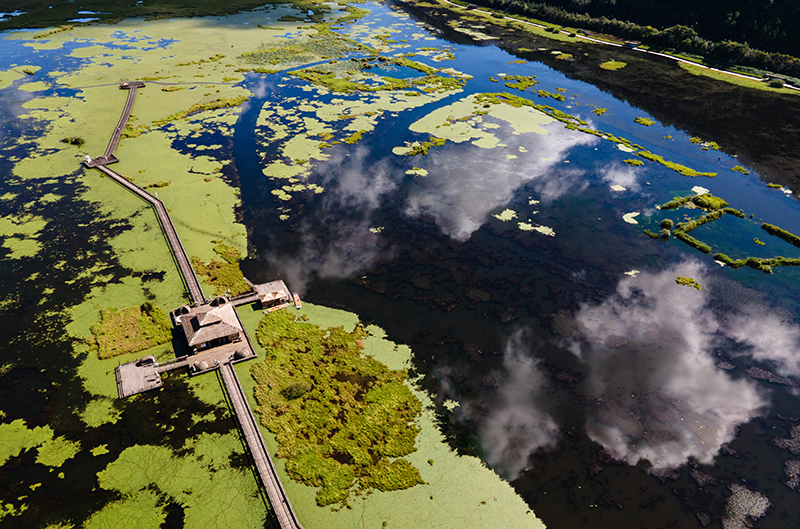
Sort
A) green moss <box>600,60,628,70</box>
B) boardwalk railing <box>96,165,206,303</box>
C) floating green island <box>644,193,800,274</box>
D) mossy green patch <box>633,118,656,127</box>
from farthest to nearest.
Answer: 1. green moss <box>600,60,628,70</box>
2. mossy green patch <box>633,118,656,127</box>
3. floating green island <box>644,193,800,274</box>
4. boardwalk railing <box>96,165,206,303</box>

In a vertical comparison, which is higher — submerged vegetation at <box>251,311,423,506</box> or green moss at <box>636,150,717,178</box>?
green moss at <box>636,150,717,178</box>

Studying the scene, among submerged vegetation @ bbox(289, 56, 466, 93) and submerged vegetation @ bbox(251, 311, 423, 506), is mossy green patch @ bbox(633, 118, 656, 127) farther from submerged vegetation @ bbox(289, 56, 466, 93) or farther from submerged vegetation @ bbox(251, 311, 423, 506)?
submerged vegetation @ bbox(251, 311, 423, 506)

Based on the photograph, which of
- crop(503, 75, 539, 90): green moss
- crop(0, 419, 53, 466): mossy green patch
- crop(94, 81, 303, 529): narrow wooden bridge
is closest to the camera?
crop(94, 81, 303, 529): narrow wooden bridge

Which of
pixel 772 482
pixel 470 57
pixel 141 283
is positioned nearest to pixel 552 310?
pixel 772 482

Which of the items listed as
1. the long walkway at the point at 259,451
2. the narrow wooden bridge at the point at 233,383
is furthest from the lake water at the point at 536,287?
the narrow wooden bridge at the point at 233,383

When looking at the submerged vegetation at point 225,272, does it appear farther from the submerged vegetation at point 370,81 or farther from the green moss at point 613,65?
the green moss at point 613,65

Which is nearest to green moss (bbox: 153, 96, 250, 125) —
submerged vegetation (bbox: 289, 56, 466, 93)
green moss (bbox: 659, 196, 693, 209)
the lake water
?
the lake water
